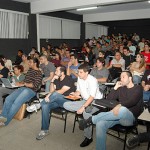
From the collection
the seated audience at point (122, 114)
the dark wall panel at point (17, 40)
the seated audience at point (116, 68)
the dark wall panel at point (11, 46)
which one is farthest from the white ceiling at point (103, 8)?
the seated audience at point (122, 114)

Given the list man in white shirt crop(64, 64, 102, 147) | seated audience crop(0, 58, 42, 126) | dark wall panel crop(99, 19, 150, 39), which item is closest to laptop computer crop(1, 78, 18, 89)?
seated audience crop(0, 58, 42, 126)

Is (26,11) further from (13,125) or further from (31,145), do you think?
(31,145)

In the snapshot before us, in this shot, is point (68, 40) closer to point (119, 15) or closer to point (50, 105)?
point (119, 15)

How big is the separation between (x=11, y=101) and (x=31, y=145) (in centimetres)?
113

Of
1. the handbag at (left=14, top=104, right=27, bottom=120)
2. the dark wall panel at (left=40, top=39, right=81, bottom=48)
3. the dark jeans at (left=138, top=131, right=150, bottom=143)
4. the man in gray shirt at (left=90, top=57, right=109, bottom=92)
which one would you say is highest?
the dark wall panel at (left=40, top=39, right=81, bottom=48)

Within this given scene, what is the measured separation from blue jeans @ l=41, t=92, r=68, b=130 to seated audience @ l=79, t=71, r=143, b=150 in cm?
69

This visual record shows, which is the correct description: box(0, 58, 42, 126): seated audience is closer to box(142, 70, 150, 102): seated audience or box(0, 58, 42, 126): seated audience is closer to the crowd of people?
the crowd of people

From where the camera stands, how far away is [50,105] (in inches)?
127

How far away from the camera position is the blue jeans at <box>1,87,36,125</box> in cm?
363

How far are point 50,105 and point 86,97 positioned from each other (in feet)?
2.06

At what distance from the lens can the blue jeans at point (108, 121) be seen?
2420mm

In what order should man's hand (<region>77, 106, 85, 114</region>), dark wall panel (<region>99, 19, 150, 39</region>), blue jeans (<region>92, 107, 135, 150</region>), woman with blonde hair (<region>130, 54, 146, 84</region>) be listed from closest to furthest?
blue jeans (<region>92, 107, 135, 150</region>), man's hand (<region>77, 106, 85, 114</region>), woman with blonde hair (<region>130, 54, 146, 84</region>), dark wall panel (<region>99, 19, 150, 39</region>)

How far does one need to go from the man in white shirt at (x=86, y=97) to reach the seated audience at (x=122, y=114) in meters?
0.19

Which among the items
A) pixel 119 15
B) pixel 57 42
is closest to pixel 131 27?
pixel 119 15
